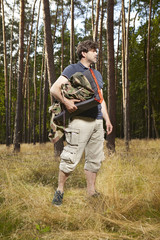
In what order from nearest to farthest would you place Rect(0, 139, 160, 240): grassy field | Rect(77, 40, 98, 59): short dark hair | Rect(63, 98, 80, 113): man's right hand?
Rect(0, 139, 160, 240): grassy field < Rect(63, 98, 80, 113): man's right hand < Rect(77, 40, 98, 59): short dark hair

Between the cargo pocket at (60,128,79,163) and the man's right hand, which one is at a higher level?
the man's right hand

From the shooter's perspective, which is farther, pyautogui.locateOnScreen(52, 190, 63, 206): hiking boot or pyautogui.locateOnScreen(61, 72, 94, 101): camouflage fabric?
pyautogui.locateOnScreen(52, 190, 63, 206): hiking boot

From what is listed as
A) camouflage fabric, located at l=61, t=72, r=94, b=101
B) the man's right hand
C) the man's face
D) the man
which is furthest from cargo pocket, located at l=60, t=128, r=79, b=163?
the man's face

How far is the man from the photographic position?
3.38 m

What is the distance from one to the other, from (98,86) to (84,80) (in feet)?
1.06

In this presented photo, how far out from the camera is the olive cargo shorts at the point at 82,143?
3.38 metres

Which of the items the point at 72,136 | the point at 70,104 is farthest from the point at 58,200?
the point at 70,104

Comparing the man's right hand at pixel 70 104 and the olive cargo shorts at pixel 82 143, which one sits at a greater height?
the man's right hand at pixel 70 104

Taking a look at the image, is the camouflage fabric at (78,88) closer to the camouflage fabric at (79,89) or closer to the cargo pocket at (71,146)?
the camouflage fabric at (79,89)

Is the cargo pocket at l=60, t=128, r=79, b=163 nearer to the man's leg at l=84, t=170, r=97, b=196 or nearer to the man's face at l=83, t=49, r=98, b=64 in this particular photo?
the man's leg at l=84, t=170, r=97, b=196

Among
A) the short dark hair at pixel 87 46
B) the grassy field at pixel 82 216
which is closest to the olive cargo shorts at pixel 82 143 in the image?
the grassy field at pixel 82 216

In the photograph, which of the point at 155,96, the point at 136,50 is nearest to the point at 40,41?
the point at 136,50

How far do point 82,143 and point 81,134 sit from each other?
Result: 0.12 meters

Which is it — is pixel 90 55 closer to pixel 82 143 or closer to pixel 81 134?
pixel 81 134
